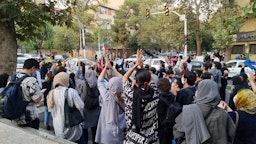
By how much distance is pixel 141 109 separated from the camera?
10.7ft

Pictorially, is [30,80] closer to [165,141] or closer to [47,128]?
[165,141]

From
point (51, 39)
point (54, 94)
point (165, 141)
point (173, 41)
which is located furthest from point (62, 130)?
point (51, 39)

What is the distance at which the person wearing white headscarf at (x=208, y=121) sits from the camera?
281cm

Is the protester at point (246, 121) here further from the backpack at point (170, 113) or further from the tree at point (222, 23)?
the tree at point (222, 23)

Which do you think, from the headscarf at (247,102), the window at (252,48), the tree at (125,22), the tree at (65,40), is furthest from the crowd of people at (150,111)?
the tree at (65,40)

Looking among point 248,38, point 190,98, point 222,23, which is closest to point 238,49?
point 248,38

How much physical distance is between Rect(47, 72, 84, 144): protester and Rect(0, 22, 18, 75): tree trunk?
288 cm

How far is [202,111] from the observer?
9.33ft

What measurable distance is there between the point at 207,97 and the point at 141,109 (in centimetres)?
85

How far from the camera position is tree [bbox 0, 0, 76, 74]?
5.56m

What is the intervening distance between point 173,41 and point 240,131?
26.1 meters

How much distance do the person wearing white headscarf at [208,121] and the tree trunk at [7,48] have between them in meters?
4.94

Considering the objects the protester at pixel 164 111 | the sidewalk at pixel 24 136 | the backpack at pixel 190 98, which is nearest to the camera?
the protester at pixel 164 111

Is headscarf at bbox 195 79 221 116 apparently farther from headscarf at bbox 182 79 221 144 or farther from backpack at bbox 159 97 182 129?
backpack at bbox 159 97 182 129
